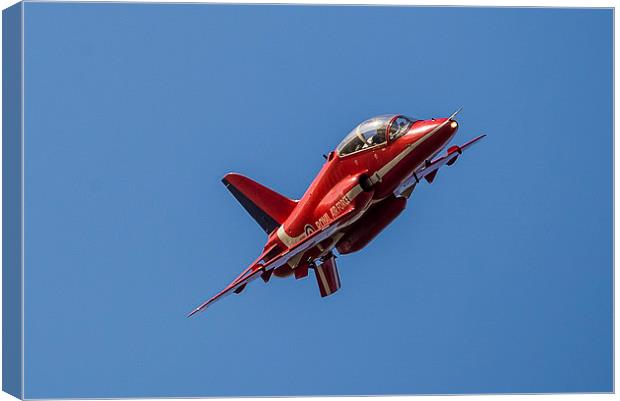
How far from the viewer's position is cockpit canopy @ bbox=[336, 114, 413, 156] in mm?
24859

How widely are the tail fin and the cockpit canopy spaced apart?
2111mm

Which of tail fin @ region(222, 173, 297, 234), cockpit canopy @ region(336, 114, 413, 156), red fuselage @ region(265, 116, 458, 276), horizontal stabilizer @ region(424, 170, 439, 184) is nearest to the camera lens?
red fuselage @ region(265, 116, 458, 276)

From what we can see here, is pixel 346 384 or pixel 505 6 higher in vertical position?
pixel 505 6

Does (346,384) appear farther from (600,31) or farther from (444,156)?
(600,31)

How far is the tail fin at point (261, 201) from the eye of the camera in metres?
27.2

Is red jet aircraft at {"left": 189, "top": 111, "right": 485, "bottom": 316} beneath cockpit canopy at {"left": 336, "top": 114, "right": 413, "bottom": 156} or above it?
beneath

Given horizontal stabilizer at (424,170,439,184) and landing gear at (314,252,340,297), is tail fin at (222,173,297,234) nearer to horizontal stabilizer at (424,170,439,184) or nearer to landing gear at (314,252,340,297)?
landing gear at (314,252,340,297)

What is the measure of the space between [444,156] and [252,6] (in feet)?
11.5

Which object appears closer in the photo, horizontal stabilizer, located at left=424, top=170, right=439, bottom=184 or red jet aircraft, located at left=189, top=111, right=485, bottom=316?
red jet aircraft, located at left=189, top=111, right=485, bottom=316

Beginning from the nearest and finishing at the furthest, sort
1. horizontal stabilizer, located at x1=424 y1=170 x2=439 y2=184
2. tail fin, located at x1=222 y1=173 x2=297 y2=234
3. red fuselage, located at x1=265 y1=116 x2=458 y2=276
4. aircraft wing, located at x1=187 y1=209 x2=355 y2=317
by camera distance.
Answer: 1. red fuselage, located at x1=265 y1=116 x2=458 y2=276
2. aircraft wing, located at x1=187 y1=209 x2=355 y2=317
3. horizontal stabilizer, located at x1=424 y1=170 x2=439 y2=184
4. tail fin, located at x1=222 y1=173 x2=297 y2=234

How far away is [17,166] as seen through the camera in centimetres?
2556

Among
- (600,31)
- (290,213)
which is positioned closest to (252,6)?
(290,213)

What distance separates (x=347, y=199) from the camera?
82.6ft

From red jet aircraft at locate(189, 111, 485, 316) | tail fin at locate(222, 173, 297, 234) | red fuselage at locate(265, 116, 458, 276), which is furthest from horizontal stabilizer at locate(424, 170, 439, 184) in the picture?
tail fin at locate(222, 173, 297, 234)
